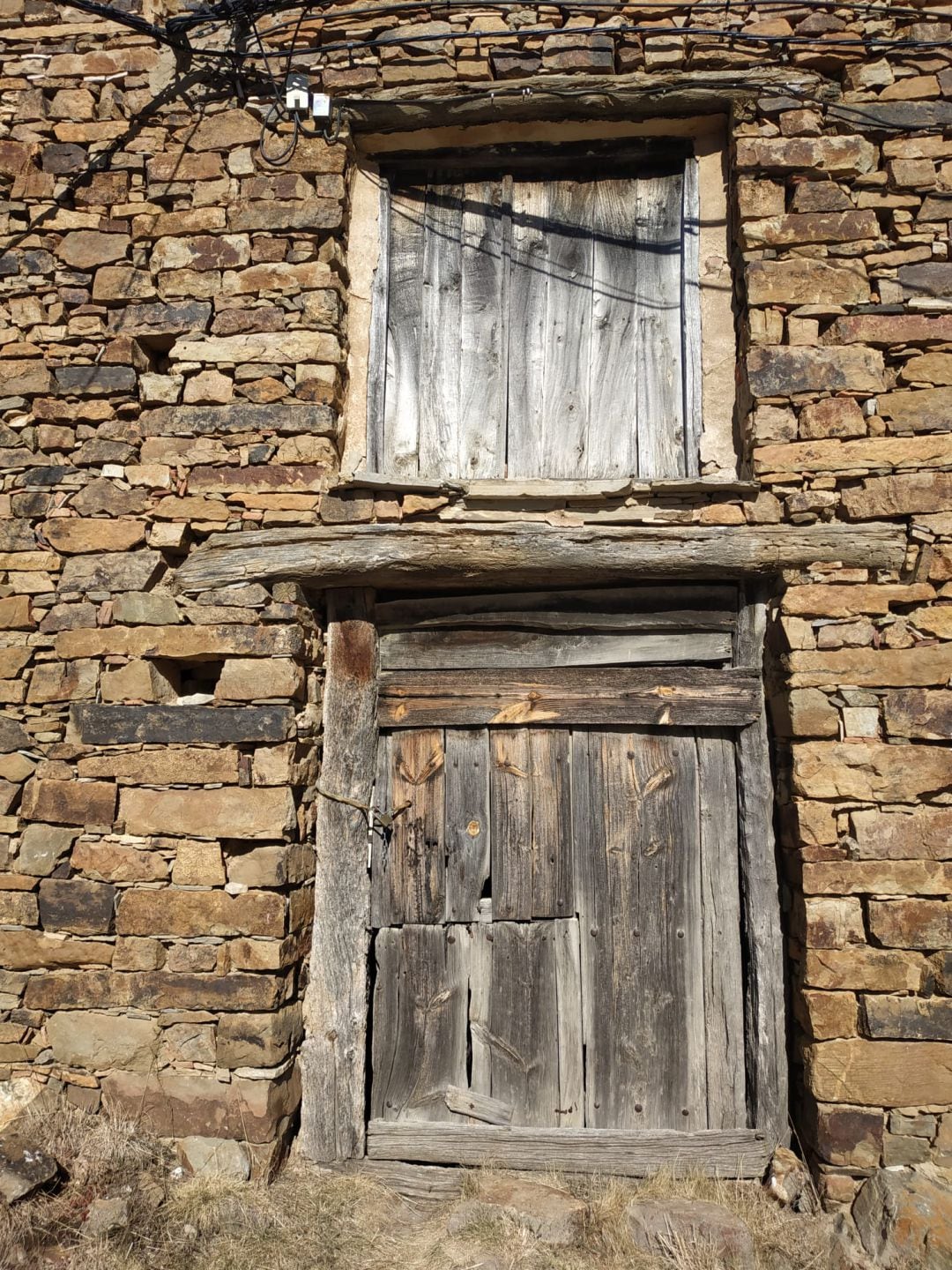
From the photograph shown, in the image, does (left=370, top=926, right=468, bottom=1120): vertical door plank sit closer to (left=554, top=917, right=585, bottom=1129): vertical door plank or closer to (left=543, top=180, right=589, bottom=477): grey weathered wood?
(left=554, top=917, right=585, bottom=1129): vertical door plank

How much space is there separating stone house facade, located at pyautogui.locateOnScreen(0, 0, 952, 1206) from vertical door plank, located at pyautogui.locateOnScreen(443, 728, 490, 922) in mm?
458

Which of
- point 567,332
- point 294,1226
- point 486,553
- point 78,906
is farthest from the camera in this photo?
point 567,332

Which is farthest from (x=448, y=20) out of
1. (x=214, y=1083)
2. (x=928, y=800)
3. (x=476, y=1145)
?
(x=476, y=1145)

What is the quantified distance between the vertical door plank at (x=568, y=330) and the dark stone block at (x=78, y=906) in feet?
7.73

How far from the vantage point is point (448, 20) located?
140 inches

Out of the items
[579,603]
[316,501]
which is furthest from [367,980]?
[316,501]

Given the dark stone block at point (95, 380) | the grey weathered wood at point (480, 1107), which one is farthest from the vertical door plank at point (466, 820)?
the dark stone block at point (95, 380)

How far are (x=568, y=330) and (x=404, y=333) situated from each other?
708 millimetres

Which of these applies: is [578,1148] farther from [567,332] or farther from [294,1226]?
[567,332]

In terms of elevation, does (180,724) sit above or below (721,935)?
above

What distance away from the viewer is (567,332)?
12.3 ft

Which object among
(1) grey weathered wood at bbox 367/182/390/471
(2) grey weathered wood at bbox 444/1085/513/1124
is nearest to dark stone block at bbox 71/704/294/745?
(1) grey weathered wood at bbox 367/182/390/471

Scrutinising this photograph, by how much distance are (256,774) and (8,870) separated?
1008 mm

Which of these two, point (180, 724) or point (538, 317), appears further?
point (538, 317)
